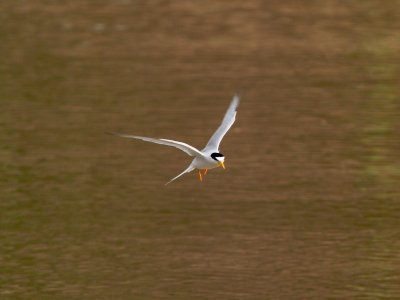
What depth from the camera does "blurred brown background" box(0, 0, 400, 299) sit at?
32.7 ft

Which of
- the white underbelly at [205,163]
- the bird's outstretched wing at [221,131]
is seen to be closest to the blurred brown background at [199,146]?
the bird's outstretched wing at [221,131]

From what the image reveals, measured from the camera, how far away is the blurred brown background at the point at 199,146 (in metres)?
9.96

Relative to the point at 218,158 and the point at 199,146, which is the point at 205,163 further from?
the point at 199,146

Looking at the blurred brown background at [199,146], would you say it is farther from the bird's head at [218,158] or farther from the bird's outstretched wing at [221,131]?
the bird's head at [218,158]

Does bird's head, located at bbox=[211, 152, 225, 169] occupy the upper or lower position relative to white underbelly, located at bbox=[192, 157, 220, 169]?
upper

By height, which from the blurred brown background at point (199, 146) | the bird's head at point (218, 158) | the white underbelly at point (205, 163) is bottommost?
the blurred brown background at point (199, 146)

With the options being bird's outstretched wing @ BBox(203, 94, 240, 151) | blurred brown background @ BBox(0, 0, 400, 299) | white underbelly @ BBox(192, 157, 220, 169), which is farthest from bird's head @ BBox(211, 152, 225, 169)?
blurred brown background @ BBox(0, 0, 400, 299)

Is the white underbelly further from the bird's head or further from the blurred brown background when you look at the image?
the blurred brown background

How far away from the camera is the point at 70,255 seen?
10.4 m

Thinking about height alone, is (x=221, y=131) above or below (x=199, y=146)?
above

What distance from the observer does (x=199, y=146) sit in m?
12.8

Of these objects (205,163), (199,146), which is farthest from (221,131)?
(199,146)

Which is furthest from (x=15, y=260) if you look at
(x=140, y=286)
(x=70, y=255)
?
(x=140, y=286)

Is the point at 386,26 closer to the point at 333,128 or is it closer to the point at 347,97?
the point at 347,97
